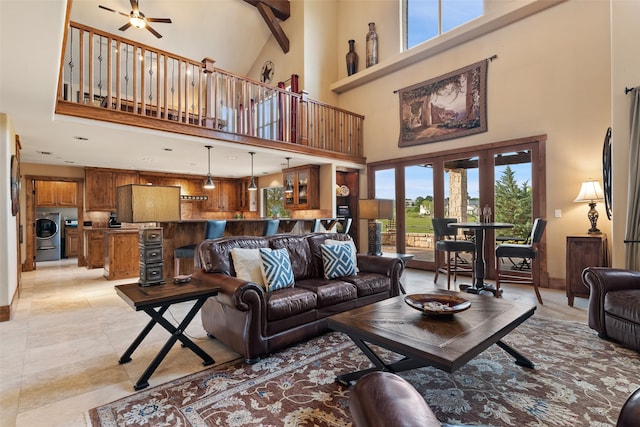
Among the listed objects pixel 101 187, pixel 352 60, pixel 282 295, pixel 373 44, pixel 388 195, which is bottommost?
pixel 282 295

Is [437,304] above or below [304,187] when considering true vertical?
below

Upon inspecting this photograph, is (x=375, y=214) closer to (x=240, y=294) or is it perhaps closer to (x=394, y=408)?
(x=240, y=294)

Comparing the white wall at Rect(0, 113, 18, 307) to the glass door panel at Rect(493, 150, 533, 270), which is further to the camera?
the glass door panel at Rect(493, 150, 533, 270)

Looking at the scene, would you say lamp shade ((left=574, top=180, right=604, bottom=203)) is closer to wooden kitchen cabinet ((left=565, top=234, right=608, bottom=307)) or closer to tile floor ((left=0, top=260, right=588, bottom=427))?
wooden kitchen cabinet ((left=565, top=234, right=608, bottom=307))

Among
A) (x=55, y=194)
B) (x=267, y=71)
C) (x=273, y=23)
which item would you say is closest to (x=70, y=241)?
(x=55, y=194)

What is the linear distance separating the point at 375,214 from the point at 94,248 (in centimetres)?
651

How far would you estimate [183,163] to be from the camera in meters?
7.04

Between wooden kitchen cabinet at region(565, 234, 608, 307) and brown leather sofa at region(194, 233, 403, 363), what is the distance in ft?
7.53

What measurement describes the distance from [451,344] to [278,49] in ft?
28.7

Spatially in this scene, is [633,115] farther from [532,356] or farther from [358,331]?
[358,331]

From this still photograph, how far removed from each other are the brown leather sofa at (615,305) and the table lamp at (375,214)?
2259 mm

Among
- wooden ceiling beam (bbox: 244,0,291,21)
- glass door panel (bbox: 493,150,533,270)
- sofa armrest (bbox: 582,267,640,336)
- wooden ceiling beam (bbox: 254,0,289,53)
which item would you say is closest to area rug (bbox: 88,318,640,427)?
sofa armrest (bbox: 582,267,640,336)

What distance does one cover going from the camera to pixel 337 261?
3330mm

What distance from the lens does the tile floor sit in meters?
1.93
